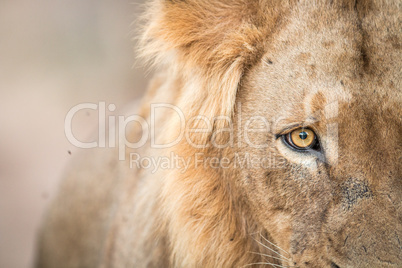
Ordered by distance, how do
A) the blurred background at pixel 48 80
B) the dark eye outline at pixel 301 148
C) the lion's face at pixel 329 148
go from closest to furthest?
the lion's face at pixel 329 148 < the dark eye outline at pixel 301 148 < the blurred background at pixel 48 80

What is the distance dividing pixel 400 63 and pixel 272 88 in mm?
553

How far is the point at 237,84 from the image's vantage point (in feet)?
7.00

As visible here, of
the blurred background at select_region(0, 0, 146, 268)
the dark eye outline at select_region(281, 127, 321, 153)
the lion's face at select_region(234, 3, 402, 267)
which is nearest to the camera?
the lion's face at select_region(234, 3, 402, 267)

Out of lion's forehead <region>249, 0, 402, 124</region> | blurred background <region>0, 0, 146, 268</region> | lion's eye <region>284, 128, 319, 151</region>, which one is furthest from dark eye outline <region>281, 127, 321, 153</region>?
blurred background <region>0, 0, 146, 268</region>

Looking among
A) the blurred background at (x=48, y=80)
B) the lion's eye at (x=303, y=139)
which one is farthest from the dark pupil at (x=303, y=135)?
the blurred background at (x=48, y=80)

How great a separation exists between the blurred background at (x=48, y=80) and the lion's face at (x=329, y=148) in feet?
16.1

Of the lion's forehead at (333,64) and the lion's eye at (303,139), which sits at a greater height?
the lion's forehead at (333,64)

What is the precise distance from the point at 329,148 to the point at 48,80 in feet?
23.3

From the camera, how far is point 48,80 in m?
8.02

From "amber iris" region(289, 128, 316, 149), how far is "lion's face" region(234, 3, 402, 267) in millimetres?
20

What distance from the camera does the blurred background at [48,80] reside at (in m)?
6.72

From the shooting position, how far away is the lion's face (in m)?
1.76

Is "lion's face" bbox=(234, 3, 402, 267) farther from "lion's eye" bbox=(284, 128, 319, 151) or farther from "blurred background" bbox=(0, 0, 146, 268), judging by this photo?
"blurred background" bbox=(0, 0, 146, 268)

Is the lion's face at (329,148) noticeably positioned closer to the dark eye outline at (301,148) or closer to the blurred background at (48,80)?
the dark eye outline at (301,148)
